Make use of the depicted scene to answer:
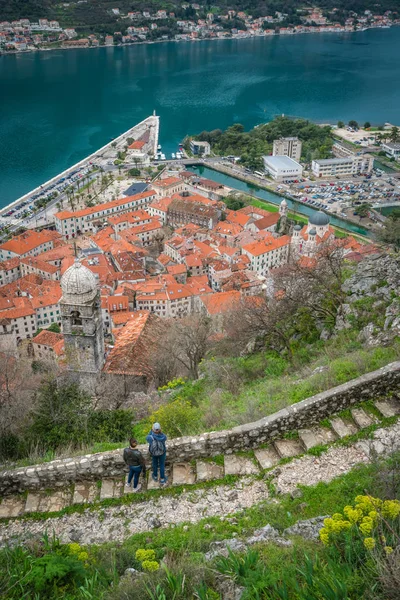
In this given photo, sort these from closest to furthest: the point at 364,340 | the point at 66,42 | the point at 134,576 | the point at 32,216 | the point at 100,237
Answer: the point at 134,576, the point at 364,340, the point at 100,237, the point at 32,216, the point at 66,42

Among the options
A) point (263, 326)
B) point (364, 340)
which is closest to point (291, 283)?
point (263, 326)

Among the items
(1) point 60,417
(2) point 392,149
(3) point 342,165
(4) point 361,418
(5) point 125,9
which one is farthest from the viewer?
(5) point 125,9

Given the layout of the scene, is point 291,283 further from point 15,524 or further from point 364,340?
point 15,524

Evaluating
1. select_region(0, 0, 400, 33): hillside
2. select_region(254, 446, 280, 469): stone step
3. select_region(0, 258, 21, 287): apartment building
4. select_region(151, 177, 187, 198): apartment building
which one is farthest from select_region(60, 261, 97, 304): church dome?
select_region(0, 0, 400, 33): hillside

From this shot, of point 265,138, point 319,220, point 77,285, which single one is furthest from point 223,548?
point 265,138

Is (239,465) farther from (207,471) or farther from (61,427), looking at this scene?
(61,427)

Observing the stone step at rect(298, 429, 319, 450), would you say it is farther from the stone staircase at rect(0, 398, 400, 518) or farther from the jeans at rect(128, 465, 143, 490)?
the jeans at rect(128, 465, 143, 490)
